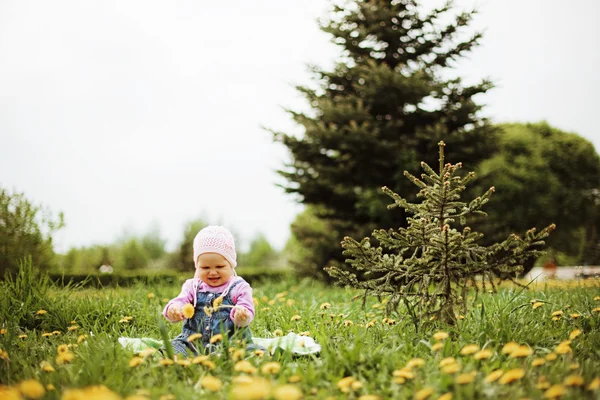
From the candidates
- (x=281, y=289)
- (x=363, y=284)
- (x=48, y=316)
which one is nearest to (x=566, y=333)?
(x=363, y=284)

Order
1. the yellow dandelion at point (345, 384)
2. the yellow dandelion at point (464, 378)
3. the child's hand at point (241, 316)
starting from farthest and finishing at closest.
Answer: the child's hand at point (241, 316)
the yellow dandelion at point (345, 384)
the yellow dandelion at point (464, 378)

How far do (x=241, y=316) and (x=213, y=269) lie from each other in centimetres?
37

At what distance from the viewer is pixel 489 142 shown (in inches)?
331

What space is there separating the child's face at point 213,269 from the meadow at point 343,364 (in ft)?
1.39

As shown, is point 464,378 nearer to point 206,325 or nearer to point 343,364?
point 343,364

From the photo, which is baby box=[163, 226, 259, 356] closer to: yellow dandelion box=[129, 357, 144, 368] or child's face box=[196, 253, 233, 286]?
child's face box=[196, 253, 233, 286]

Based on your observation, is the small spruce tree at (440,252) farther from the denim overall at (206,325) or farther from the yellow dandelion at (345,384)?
the yellow dandelion at (345,384)

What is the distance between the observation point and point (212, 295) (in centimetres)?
291

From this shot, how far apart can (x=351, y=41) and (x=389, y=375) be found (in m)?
7.22

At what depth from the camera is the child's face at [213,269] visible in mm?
2871

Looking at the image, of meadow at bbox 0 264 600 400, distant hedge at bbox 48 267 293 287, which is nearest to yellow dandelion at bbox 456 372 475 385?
meadow at bbox 0 264 600 400

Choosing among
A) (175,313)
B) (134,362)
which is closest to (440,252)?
(175,313)

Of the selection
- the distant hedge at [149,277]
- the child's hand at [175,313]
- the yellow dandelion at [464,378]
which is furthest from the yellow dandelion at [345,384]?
the distant hedge at [149,277]

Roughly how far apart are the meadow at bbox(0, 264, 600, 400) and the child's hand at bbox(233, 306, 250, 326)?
13cm
